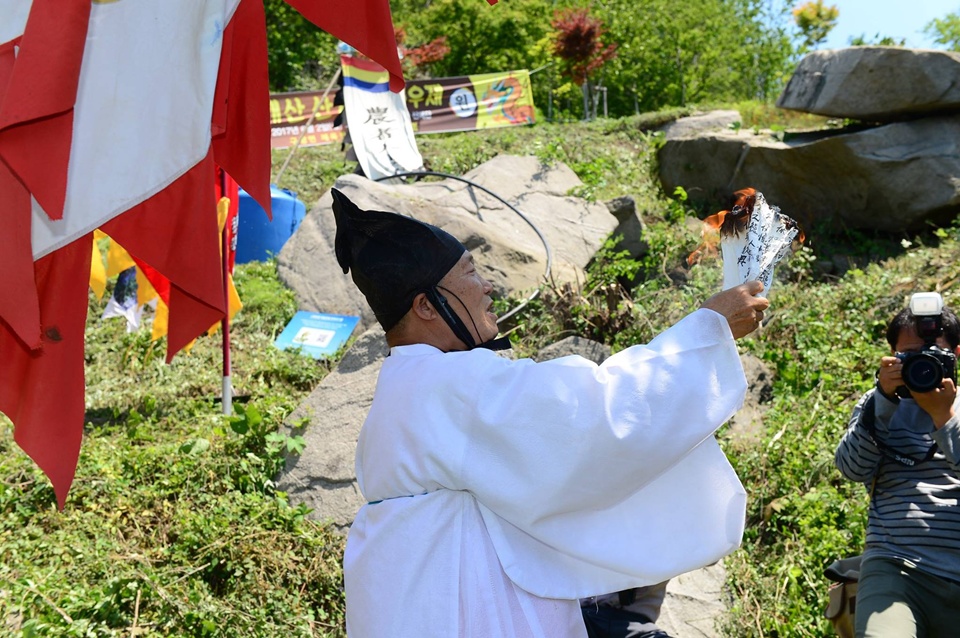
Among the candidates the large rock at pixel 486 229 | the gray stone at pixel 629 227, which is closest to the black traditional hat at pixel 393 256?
the large rock at pixel 486 229

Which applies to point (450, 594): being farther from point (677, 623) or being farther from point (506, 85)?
point (506, 85)

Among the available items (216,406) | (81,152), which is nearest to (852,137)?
(216,406)

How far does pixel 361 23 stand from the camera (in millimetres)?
2316

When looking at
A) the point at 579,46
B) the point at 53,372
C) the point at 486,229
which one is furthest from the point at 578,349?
the point at 579,46

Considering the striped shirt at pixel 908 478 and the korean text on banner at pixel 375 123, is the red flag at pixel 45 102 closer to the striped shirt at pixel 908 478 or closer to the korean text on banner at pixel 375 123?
the striped shirt at pixel 908 478

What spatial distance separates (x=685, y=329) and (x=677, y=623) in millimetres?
2198

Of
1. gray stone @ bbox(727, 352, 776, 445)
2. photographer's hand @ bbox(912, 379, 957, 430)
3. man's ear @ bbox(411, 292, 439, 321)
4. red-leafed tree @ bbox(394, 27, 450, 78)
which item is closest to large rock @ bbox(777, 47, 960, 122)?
gray stone @ bbox(727, 352, 776, 445)

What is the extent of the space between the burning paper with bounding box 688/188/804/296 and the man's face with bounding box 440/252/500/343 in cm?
58

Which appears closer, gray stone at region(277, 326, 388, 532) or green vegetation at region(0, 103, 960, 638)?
green vegetation at region(0, 103, 960, 638)

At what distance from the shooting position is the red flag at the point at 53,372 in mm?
2137

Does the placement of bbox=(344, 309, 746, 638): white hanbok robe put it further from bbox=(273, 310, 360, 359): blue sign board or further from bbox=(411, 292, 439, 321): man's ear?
bbox=(273, 310, 360, 359): blue sign board

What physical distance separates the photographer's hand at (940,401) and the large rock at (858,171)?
430 cm

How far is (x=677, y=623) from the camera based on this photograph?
3693 millimetres

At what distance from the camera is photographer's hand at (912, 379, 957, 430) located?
2.85 meters
